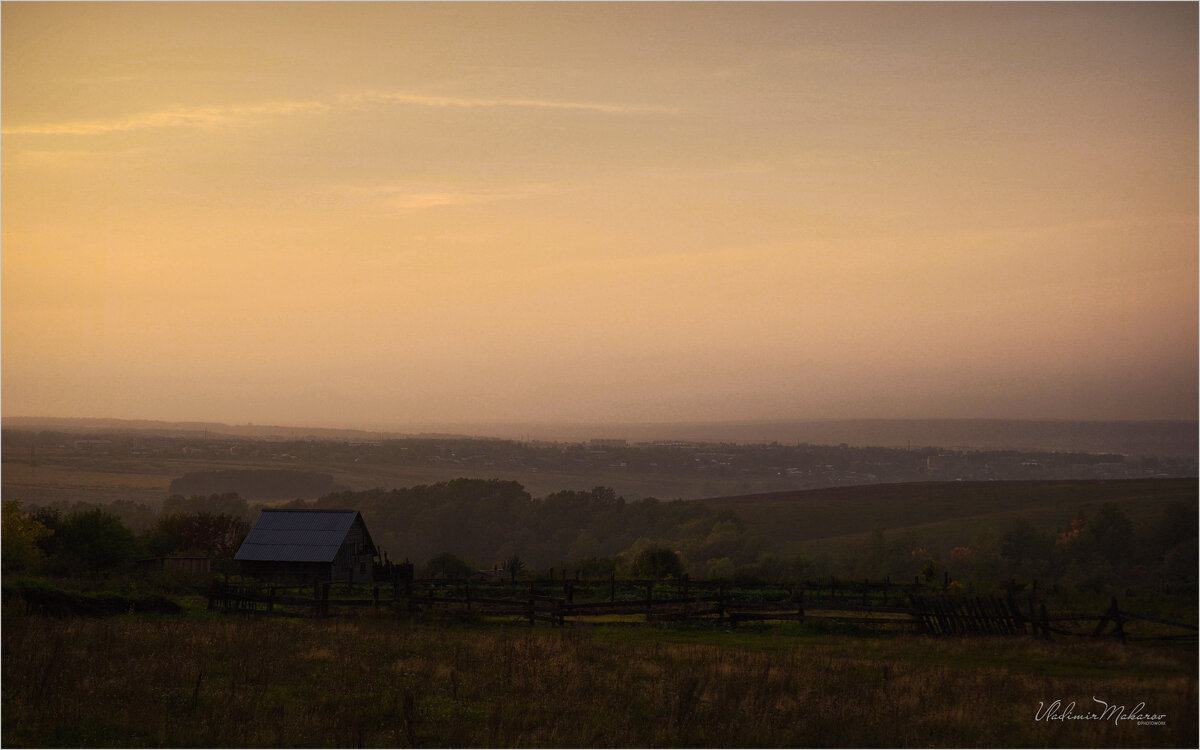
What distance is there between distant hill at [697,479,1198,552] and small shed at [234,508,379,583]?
7227 centimetres

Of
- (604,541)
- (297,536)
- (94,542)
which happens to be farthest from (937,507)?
(94,542)

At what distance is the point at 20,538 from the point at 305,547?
14.5 m

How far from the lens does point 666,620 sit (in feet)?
106

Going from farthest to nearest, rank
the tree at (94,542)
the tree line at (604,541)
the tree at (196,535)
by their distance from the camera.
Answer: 1. the tree at (196,535)
2. the tree line at (604,541)
3. the tree at (94,542)

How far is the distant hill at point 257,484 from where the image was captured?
18175 centimetres

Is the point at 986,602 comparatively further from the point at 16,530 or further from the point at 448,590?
the point at 16,530

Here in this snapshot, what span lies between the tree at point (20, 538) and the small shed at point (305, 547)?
10.4 m

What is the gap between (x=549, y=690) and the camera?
55.4 ft

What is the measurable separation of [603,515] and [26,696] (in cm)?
13434

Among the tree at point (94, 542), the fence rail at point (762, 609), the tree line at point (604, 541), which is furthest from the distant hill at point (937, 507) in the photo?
the tree at point (94, 542)

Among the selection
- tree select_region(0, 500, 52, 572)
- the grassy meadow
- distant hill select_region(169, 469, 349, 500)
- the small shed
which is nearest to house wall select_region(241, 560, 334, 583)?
the small shed

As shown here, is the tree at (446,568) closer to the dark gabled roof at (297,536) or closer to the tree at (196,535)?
the dark gabled roof at (297,536)

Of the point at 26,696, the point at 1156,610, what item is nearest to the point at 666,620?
the point at 1156,610

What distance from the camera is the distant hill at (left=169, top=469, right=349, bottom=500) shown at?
182 meters
